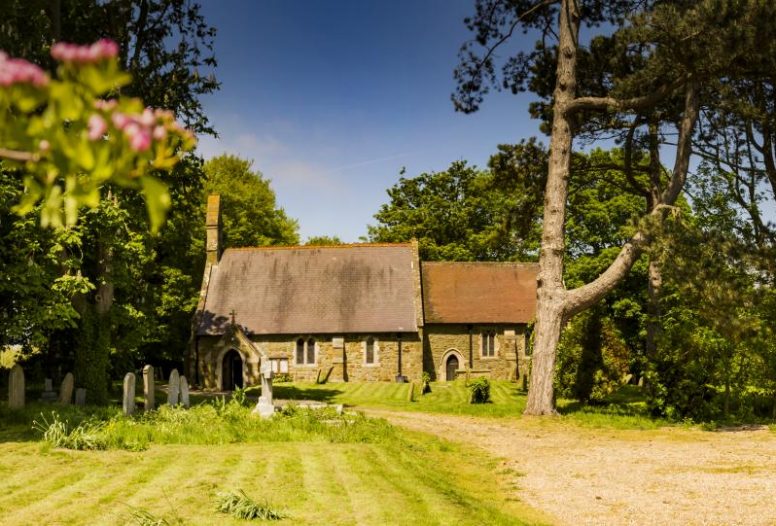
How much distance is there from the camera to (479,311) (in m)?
39.2

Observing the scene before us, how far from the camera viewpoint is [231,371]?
1363 inches

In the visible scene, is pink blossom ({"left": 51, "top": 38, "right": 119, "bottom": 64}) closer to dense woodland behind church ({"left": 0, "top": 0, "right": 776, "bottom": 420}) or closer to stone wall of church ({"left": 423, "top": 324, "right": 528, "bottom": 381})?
dense woodland behind church ({"left": 0, "top": 0, "right": 776, "bottom": 420})

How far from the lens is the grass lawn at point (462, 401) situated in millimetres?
19172

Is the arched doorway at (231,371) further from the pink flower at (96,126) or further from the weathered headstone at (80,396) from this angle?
the pink flower at (96,126)

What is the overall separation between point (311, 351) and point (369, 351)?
335 cm

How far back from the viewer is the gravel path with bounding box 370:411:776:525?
389 inches

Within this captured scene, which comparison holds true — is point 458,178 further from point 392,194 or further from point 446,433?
point 446,433

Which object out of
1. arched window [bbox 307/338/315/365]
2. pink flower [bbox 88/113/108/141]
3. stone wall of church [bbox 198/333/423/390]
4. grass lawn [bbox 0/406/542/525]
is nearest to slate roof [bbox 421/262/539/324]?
stone wall of church [bbox 198/333/423/390]

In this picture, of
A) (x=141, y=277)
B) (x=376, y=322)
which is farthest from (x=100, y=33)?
(x=376, y=322)

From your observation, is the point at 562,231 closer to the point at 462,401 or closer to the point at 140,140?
the point at 462,401

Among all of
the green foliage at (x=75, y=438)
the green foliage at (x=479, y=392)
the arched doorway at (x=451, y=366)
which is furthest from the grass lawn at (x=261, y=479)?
the arched doorway at (x=451, y=366)

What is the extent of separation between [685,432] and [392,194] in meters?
39.7

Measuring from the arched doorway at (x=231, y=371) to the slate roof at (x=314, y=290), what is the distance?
1.49 metres

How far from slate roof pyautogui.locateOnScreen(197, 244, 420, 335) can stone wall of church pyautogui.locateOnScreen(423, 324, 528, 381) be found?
8.39 ft
